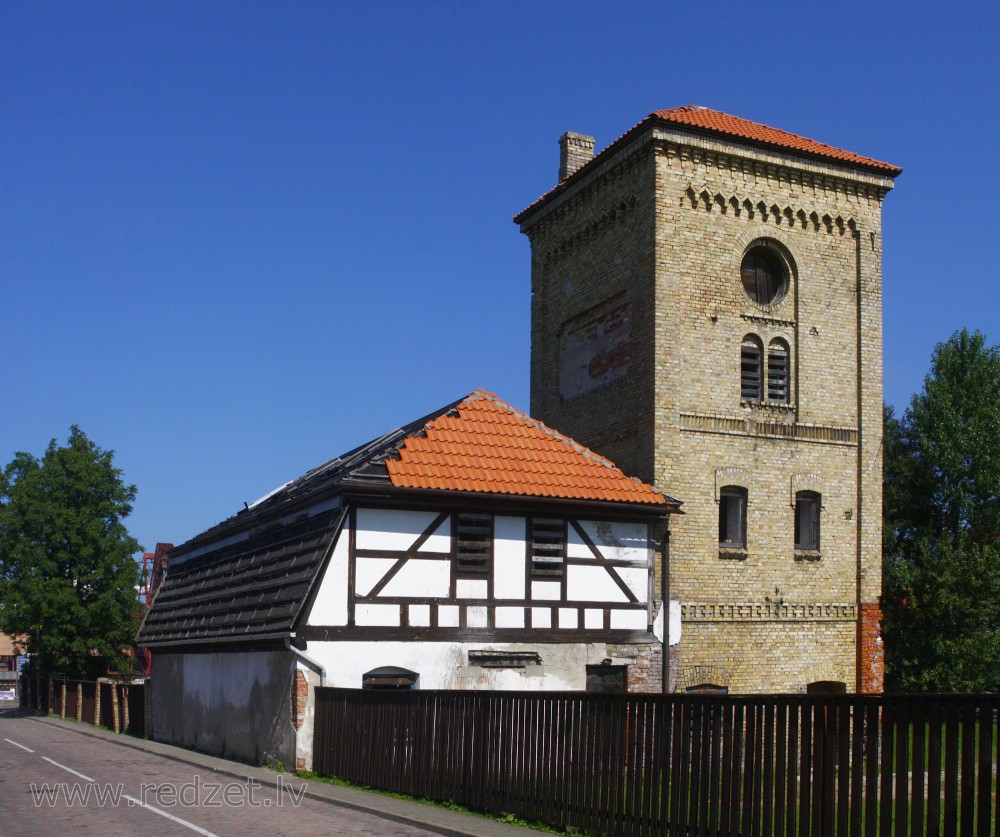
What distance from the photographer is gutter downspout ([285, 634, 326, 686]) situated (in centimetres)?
1825

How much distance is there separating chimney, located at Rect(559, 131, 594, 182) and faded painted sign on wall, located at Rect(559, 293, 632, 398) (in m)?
4.43

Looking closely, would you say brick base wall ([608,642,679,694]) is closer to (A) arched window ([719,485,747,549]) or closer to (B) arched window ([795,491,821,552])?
(A) arched window ([719,485,747,549])

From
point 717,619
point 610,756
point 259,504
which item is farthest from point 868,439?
point 610,756

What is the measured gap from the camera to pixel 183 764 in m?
20.6

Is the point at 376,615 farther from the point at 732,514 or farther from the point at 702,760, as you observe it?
the point at 702,760

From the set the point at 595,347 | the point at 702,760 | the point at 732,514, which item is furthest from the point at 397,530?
the point at 702,760

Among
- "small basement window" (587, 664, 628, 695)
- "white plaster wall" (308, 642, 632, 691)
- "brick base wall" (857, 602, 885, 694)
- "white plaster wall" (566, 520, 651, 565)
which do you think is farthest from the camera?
"brick base wall" (857, 602, 885, 694)

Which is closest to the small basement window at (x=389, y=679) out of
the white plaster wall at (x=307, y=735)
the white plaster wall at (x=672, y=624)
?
the white plaster wall at (x=307, y=735)

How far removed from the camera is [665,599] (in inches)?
866

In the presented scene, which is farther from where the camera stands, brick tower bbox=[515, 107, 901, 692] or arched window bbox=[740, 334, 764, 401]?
arched window bbox=[740, 334, 764, 401]

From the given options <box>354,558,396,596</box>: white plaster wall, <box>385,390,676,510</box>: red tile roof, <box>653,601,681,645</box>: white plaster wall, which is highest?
<box>385,390,676,510</box>: red tile roof

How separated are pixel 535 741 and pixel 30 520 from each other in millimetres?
35443

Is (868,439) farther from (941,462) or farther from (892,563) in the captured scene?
(941,462)

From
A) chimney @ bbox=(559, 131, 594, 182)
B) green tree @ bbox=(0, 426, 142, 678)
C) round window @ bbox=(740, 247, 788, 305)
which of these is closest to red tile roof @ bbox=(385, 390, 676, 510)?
round window @ bbox=(740, 247, 788, 305)
